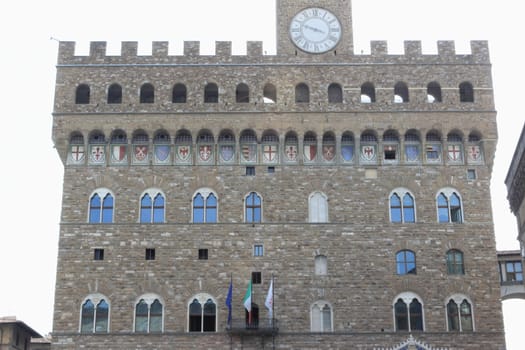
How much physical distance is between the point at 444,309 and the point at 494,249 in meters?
3.55

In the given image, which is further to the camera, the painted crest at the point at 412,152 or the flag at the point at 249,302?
the painted crest at the point at 412,152

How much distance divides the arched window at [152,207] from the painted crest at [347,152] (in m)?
8.40

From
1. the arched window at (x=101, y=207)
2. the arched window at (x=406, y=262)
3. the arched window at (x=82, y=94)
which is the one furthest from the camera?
the arched window at (x=82, y=94)

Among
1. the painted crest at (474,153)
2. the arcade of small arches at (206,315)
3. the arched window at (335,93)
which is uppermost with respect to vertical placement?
the arched window at (335,93)

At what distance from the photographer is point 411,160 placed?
127 feet

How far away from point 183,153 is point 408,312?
12.1 m

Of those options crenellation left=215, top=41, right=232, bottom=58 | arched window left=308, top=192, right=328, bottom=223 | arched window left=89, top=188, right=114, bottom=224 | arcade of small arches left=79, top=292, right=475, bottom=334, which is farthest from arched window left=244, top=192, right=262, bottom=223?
crenellation left=215, top=41, right=232, bottom=58

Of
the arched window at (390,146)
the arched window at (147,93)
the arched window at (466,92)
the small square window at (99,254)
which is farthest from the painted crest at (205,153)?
the arched window at (466,92)

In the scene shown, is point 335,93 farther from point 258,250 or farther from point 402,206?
point 258,250

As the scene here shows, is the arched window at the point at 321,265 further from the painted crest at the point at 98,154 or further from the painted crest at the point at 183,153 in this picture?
the painted crest at the point at 98,154

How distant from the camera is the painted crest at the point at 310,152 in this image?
127 feet

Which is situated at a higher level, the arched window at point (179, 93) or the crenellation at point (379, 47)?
the crenellation at point (379, 47)

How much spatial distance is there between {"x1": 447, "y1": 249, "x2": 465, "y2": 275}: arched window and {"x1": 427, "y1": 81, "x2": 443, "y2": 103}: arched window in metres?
7.16

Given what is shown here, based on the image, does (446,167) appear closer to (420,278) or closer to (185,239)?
(420,278)
